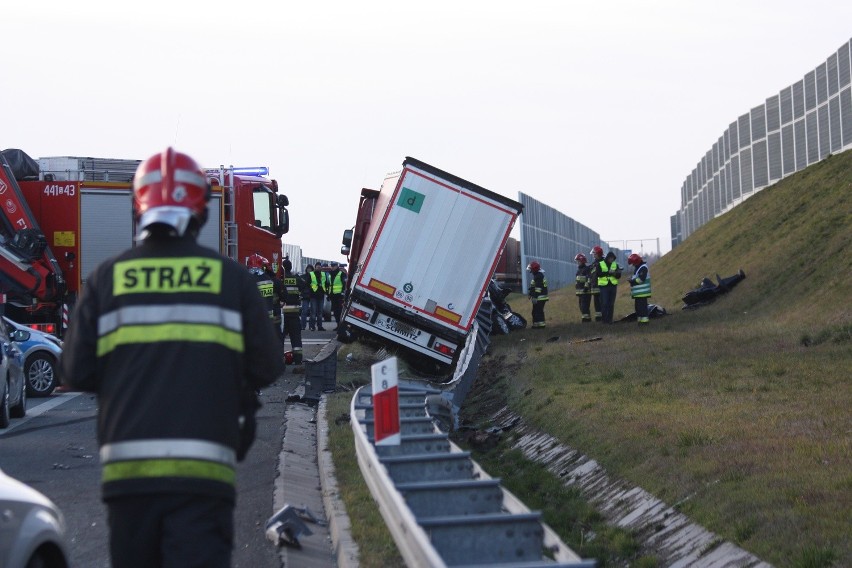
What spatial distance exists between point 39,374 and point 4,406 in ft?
14.5

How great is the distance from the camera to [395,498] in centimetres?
641

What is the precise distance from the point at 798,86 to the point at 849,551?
3530cm

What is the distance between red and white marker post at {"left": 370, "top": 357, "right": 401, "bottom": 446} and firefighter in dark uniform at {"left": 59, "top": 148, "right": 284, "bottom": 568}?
3.81 metres

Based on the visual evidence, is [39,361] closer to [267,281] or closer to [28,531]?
[267,281]

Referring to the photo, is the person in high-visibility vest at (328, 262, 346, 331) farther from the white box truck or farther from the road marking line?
the road marking line

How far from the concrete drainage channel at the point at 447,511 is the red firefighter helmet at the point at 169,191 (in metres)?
1.77

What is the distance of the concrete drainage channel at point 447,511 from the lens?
5.80 meters

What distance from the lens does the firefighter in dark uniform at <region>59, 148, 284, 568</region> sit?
4.04m

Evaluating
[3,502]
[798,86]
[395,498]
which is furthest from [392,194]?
[798,86]

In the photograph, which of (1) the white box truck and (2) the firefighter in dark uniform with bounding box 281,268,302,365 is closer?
(1) the white box truck

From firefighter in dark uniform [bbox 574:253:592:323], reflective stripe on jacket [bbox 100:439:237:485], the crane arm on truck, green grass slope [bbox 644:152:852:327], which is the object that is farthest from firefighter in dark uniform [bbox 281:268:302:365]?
reflective stripe on jacket [bbox 100:439:237:485]

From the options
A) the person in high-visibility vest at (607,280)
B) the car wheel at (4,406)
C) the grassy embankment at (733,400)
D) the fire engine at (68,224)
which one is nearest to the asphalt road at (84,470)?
the car wheel at (4,406)

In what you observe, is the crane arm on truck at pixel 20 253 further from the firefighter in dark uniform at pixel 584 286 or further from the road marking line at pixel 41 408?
the firefighter in dark uniform at pixel 584 286

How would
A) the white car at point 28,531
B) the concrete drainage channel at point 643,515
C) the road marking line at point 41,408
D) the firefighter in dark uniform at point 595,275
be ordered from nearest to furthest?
the white car at point 28,531 → the concrete drainage channel at point 643,515 → the road marking line at point 41,408 → the firefighter in dark uniform at point 595,275
